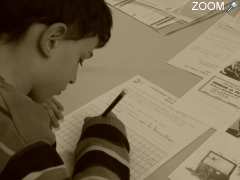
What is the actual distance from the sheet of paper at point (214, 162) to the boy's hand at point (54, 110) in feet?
0.76

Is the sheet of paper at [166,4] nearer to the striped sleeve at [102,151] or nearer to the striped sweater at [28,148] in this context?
the striped sleeve at [102,151]

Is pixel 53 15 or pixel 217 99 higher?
pixel 53 15

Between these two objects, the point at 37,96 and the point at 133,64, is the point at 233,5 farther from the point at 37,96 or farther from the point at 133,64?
the point at 37,96

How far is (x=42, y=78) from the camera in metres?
0.68

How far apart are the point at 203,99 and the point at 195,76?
0.08m

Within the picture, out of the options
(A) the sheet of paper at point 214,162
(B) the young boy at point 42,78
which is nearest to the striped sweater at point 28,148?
(B) the young boy at point 42,78

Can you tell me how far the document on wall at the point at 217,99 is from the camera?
2.78 feet

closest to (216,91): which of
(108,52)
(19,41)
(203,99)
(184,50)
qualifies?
(203,99)

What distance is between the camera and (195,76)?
0.95 meters

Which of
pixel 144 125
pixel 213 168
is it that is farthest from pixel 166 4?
pixel 213 168

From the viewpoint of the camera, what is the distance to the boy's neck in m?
0.62

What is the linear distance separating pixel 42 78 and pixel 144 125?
23 cm

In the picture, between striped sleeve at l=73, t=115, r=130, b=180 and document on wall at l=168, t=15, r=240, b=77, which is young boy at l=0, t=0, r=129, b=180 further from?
document on wall at l=168, t=15, r=240, b=77

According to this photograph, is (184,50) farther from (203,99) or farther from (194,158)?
(194,158)
